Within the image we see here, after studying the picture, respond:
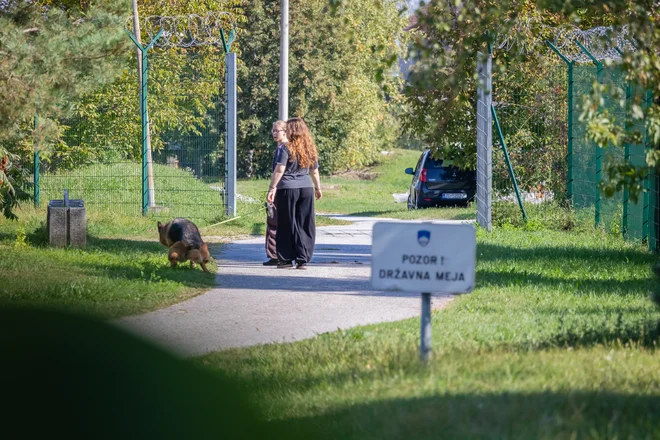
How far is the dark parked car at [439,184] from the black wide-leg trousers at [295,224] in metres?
14.0

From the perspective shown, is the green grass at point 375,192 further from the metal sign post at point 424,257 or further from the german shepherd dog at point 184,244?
the metal sign post at point 424,257

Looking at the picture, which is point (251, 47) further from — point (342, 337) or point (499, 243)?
point (342, 337)

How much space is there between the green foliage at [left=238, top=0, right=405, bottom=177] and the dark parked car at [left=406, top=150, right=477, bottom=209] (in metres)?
18.3

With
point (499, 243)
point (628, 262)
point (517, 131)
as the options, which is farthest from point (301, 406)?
point (517, 131)

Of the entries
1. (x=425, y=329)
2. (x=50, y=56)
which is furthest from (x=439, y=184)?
(x=425, y=329)

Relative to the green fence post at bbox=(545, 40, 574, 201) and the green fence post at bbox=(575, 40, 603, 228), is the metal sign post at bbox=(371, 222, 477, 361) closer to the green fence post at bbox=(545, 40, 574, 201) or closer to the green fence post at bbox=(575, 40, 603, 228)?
the green fence post at bbox=(575, 40, 603, 228)

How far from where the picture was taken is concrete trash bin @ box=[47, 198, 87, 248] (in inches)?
515

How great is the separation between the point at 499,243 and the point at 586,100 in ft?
29.3

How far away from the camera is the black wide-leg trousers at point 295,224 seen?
12.1m

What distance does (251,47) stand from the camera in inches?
1802

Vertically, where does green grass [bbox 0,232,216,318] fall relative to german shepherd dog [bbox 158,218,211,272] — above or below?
below

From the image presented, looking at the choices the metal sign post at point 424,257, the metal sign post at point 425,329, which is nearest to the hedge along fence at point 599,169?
the metal sign post at point 425,329

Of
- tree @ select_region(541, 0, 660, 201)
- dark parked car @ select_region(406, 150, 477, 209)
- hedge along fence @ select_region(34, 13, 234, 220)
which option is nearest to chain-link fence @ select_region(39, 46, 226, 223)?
hedge along fence @ select_region(34, 13, 234, 220)

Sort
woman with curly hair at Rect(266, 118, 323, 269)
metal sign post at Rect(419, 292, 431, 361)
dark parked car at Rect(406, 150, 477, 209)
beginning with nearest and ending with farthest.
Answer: metal sign post at Rect(419, 292, 431, 361), woman with curly hair at Rect(266, 118, 323, 269), dark parked car at Rect(406, 150, 477, 209)
